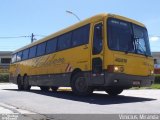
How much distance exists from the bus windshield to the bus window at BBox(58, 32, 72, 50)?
359cm

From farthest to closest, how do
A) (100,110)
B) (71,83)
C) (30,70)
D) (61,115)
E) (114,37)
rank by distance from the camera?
(30,70) < (71,83) < (114,37) < (100,110) < (61,115)

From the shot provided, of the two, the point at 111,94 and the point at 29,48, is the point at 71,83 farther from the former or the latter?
the point at 29,48

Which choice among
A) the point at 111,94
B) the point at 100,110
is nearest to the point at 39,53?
the point at 111,94

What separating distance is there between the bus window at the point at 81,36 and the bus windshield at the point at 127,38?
4.93 ft

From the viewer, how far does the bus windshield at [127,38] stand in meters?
14.4

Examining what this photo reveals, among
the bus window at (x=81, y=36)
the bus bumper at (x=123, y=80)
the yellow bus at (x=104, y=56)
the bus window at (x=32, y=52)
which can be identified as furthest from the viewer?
the bus window at (x=32, y=52)

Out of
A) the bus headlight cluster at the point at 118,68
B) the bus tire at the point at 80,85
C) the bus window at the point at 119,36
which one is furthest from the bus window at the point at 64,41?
the bus headlight cluster at the point at 118,68

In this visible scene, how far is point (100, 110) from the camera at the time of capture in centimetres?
1105

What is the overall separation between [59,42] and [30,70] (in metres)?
5.84

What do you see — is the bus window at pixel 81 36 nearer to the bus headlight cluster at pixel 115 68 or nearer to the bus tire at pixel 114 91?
the bus headlight cluster at pixel 115 68

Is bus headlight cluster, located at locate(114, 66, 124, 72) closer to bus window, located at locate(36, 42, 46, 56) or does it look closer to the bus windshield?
the bus windshield

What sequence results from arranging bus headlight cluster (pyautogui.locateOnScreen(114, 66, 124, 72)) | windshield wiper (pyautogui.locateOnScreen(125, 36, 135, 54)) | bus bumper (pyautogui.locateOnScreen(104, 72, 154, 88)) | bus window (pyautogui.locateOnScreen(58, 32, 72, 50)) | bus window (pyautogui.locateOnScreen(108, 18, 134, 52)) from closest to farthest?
1. bus bumper (pyautogui.locateOnScreen(104, 72, 154, 88))
2. bus headlight cluster (pyautogui.locateOnScreen(114, 66, 124, 72))
3. bus window (pyautogui.locateOnScreen(108, 18, 134, 52))
4. windshield wiper (pyautogui.locateOnScreen(125, 36, 135, 54))
5. bus window (pyautogui.locateOnScreen(58, 32, 72, 50))

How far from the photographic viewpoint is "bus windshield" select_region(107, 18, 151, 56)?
47.4ft

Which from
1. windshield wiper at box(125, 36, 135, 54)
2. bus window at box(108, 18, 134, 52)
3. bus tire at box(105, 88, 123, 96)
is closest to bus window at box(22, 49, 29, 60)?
bus tire at box(105, 88, 123, 96)
